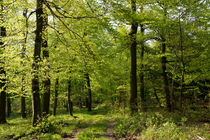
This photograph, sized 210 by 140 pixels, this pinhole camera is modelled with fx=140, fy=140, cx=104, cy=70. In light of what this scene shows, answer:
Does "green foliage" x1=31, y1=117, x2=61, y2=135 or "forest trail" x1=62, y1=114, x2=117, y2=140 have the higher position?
"green foliage" x1=31, y1=117, x2=61, y2=135

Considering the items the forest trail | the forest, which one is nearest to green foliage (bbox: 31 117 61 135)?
the forest

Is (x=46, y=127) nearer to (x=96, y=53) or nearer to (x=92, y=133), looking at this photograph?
(x=92, y=133)

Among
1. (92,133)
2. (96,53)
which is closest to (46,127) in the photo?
(92,133)

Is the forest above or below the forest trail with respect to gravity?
above

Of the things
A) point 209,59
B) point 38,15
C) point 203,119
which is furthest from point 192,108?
point 38,15

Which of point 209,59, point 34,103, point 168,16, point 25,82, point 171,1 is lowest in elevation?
point 34,103

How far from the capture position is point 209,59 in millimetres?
9742

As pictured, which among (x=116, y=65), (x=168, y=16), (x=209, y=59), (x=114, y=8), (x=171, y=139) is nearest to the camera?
(x=171, y=139)

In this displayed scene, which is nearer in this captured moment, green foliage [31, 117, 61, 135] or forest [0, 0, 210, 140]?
forest [0, 0, 210, 140]

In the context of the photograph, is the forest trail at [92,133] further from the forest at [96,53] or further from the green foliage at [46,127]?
the green foliage at [46,127]

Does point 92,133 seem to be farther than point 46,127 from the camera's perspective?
No

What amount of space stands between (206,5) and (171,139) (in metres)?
8.41

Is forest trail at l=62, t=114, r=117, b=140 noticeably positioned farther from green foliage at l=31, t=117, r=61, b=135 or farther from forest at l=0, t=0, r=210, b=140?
green foliage at l=31, t=117, r=61, b=135

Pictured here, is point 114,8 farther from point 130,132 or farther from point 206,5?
point 206,5
